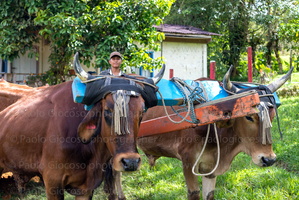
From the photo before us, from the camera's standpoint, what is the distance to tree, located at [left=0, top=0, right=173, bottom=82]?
8.35m

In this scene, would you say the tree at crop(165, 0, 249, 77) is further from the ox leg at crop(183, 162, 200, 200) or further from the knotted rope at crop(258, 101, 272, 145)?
the knotted rope at crop(258, 101, 272, 145)

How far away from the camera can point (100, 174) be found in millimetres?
3633

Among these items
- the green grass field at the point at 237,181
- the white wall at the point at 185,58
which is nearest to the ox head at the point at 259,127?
the green grass field at the point at 237,181

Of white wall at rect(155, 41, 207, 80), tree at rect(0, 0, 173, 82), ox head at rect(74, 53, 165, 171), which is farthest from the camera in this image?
white wall at rect(155, 41, 207, 80)

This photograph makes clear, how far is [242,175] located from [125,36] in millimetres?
4421

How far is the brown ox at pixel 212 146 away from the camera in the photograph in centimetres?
389

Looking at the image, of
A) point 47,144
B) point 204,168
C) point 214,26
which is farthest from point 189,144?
point 214,26

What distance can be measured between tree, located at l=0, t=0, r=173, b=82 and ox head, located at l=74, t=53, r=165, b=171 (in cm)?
516

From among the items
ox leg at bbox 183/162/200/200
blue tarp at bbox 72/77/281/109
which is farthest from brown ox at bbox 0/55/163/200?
ox leg at bbox 183/162/200/200

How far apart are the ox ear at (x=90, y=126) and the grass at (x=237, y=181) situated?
2561mm

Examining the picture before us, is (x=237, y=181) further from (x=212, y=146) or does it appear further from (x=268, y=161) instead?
(x=268, y=161)

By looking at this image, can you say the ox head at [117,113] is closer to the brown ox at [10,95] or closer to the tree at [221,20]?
the brown ox at [10,95]

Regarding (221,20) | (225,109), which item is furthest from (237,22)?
(225,109)

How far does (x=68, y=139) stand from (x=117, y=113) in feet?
2.48
